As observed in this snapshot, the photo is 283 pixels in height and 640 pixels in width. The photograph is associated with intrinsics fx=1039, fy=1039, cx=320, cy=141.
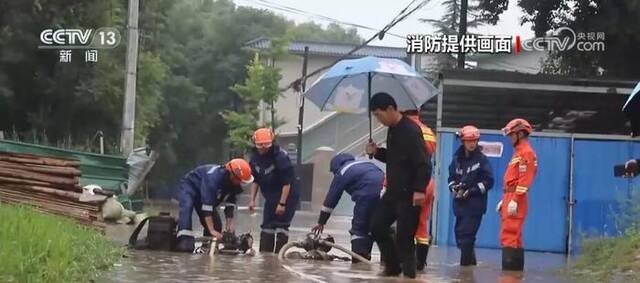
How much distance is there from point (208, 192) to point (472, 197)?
115 inches

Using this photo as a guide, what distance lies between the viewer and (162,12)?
3575 centimetres

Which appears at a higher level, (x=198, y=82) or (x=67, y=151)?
(x=198, y=82)

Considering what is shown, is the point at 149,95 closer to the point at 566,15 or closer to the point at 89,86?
the point at 89,86

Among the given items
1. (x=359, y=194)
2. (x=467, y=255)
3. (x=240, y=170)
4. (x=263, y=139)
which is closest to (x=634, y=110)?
(x=359, y=194)

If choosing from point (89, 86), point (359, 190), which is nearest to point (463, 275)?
point (359, 190)

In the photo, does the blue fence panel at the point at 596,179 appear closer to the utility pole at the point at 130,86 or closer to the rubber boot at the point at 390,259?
the rubber boot at the point at 390,259

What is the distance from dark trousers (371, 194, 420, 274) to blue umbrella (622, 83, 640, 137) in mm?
1995

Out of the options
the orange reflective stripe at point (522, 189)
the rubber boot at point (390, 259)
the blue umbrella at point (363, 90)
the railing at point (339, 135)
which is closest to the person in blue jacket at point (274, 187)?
the blue umbrella at point (363, 90)

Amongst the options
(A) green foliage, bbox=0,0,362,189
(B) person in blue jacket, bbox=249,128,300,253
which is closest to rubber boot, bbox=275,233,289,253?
(B) person in blue jacket, bbox=249,128,300,253

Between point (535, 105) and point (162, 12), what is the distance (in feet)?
61.8

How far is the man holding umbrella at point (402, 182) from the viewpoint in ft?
28.3

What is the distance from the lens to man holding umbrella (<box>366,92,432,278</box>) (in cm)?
862

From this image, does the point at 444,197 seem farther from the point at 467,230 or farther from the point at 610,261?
the point at 610,261

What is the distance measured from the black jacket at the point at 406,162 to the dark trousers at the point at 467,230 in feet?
7.54
